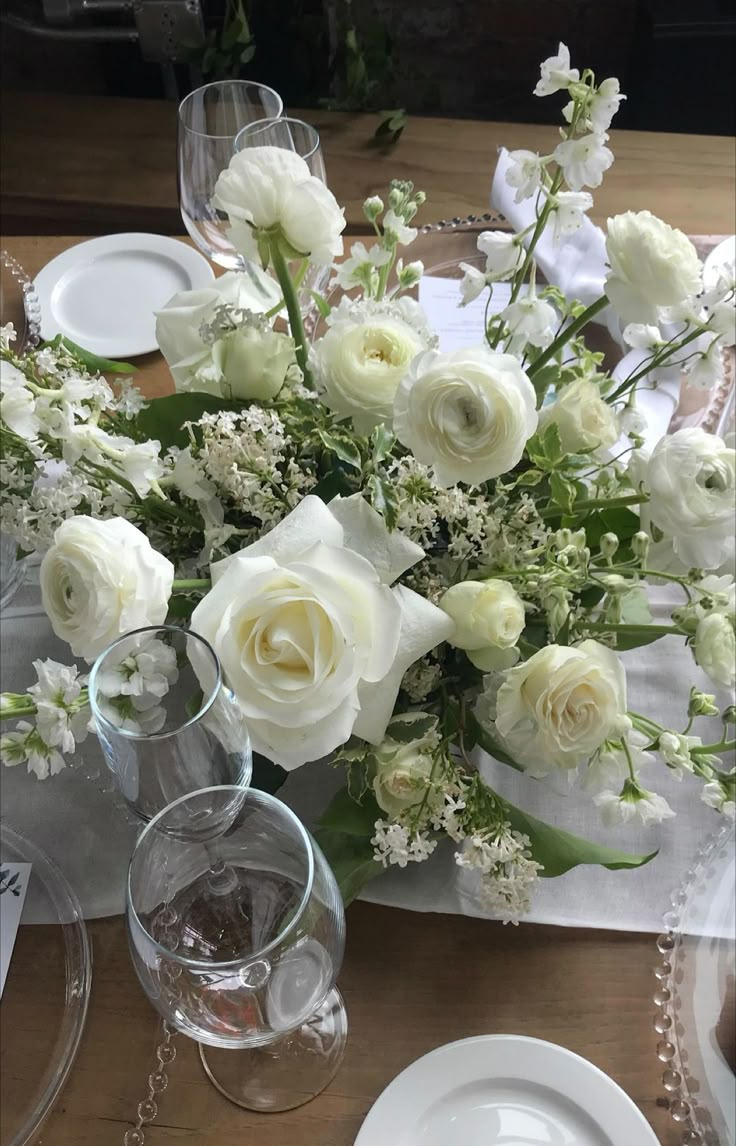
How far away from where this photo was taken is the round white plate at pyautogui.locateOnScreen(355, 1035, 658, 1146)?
55cm

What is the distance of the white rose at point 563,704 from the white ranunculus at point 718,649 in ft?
0.14

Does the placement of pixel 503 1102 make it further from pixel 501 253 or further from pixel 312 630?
pixel 501 253

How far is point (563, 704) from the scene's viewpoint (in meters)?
0.49

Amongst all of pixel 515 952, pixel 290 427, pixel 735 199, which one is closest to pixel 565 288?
pixel 735 199

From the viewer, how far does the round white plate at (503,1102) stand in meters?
0.55

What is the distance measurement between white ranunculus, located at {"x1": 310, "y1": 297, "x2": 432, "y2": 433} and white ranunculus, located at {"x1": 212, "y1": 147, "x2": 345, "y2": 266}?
44 millimetres

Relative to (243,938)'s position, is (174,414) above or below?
above

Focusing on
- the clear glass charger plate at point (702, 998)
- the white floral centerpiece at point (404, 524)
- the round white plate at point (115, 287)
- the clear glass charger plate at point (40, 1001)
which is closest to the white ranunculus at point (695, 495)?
the white floral centerpiece at point (404, 524)

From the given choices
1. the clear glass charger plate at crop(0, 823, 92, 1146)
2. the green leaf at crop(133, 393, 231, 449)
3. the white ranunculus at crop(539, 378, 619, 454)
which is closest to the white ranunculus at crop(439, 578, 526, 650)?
the white ranunculus at crop(539, 378, 619, 454)

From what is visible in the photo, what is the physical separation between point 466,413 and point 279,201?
0.18 meters

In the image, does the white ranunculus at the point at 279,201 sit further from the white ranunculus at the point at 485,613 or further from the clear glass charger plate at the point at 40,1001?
the clear glass charger plate at the point at 40,1001

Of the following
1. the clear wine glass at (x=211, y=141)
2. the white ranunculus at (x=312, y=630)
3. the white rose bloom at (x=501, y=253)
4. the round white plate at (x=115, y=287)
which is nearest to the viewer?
the white ranunculus at (x=312, y=630)

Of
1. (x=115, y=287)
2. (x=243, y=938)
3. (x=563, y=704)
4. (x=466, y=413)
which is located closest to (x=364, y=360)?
(x=466, y=413)

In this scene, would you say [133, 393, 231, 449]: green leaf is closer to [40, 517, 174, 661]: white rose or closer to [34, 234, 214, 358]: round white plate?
[40, 517, 174, 661]: white rose
